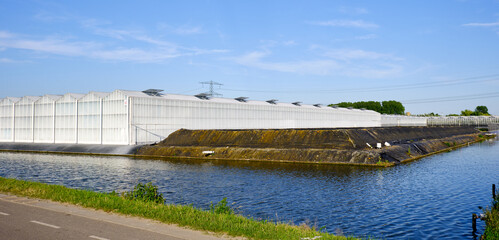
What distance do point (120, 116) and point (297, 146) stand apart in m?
35.0

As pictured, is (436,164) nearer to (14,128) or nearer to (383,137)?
(383,137)

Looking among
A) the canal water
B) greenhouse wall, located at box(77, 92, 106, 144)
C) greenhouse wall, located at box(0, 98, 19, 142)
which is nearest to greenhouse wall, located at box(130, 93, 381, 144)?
greenhouse wall, located at box(77, 92, 106, 144)

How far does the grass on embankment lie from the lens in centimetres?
1562

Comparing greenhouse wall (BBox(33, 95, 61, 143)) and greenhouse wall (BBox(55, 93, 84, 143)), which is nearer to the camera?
greenhouse wall (BBox(55, 93, 84, 143))

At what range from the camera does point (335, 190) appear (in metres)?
30.8

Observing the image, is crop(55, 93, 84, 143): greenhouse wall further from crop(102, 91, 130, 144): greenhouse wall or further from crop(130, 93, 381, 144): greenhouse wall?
crop(130, 93, 381, 144): greenhouse wall

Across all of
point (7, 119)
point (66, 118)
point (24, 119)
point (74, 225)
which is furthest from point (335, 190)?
point (7, 119)

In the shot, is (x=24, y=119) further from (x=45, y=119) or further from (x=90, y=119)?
(x=90, y=119)

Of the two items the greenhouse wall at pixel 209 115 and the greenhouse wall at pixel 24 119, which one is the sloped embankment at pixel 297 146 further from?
the greenhouse wall at pixel 24 119

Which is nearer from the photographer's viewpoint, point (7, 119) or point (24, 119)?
point (24, 119)

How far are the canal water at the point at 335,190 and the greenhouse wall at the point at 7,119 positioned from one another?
167 ft

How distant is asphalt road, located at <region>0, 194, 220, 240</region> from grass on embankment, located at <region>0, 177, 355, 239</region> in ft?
1.97

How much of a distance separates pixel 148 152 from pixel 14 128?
148 feet

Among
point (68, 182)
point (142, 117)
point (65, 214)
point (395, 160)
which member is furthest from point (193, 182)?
point (142, 117)
